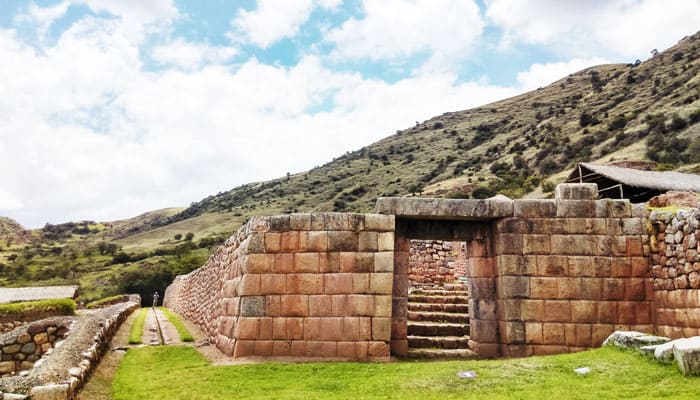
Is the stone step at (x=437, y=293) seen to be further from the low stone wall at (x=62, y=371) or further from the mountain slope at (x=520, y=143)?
the mountain slope at (x=520, y=143)

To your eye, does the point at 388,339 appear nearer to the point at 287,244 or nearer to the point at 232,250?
the point at 287,244

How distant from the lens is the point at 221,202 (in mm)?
112500

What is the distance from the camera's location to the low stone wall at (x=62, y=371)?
7.08 metres

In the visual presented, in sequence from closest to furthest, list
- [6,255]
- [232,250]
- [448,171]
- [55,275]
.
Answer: [232,250], [55,275], [448,171], [6,255]

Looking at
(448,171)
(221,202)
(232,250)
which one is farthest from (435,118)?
(232,250)

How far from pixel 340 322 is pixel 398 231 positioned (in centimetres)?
247

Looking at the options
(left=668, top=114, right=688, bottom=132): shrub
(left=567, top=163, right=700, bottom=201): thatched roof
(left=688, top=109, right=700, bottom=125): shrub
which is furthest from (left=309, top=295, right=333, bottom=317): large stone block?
(left=688, top=109, right=700, bottom=125): shrub

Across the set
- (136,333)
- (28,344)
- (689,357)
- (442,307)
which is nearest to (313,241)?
(442,307)

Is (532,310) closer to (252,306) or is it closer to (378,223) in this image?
(378,223)

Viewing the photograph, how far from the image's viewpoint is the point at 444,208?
1119cm

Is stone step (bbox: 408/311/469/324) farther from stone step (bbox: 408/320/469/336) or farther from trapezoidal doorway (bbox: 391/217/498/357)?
stone step (bbox: 408/320/469/336)

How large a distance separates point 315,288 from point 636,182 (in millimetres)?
22279

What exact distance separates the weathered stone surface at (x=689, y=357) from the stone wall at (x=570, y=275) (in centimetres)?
386

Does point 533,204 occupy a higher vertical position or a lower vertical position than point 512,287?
higher
